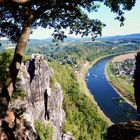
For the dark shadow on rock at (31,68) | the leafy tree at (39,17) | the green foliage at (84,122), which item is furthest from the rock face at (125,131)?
the green foliage at (84,122)

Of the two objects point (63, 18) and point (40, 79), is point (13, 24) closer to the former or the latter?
point (63, 18)

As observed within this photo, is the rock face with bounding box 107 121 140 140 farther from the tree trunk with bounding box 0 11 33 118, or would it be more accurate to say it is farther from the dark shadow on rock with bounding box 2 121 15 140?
the dark shadow on rock with bounding box 2 121 15 140

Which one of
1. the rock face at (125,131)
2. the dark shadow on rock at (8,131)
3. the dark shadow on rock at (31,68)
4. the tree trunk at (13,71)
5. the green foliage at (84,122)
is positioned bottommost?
the green foliage at (84,122)

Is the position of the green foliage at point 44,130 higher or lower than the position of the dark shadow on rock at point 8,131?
lower

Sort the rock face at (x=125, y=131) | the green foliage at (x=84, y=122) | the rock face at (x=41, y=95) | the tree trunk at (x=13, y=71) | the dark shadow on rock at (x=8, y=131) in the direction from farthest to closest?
the green foliage at (x=84, y=122), the rock face at (x=41, y=95), the dark shadow on rock at (x=8, y=131), the rock face at (x=125, y=131), the tree trunk at (x=13, y=71)

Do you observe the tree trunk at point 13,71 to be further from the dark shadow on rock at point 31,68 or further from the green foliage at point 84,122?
the green foliage at point 84,122

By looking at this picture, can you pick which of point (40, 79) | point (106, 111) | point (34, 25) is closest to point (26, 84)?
point (40, 79)

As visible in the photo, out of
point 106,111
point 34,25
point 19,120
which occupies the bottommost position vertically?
point 106,111
